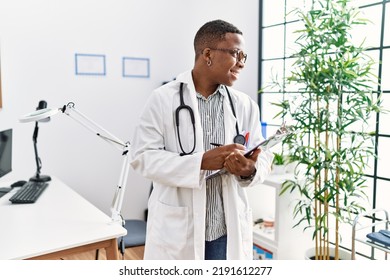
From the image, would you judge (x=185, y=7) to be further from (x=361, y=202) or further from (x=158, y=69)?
(x=361, y=202)

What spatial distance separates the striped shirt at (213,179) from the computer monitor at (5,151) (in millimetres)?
1422

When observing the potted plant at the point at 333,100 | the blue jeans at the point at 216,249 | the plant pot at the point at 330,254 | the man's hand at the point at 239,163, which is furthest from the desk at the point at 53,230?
the plant pot at the point at 330,254

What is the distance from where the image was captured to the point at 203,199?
3.96 feet

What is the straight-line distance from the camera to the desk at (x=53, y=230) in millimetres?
1328

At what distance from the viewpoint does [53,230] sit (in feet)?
4.88

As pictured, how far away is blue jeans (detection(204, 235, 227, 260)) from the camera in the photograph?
1.26 m

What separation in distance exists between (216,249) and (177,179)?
12.4 inches

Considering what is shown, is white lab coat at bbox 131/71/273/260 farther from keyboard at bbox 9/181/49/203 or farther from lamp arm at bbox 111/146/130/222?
keyboard at bbox 9/181/49/203

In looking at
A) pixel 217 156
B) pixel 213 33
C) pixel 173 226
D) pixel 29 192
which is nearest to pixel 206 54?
pixel 213 33

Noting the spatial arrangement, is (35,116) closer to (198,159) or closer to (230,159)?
(198,159)

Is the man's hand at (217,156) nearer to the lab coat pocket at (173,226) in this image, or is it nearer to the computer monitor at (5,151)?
the lab coat pocket at (173,226)

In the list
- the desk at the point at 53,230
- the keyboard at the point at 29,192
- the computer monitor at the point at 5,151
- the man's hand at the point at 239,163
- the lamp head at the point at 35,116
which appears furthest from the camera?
the computer monitor at the point at 5,151

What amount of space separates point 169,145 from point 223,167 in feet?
0.70
